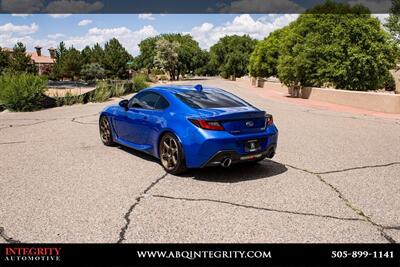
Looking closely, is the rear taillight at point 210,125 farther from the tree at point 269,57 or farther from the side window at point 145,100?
the tree at point 269,57

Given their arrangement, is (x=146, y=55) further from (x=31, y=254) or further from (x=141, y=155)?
(x=31, y=254)

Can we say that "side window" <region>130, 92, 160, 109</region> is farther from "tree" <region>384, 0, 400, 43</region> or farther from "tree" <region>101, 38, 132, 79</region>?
"tree" <region>101, 38, 132, 79</region>

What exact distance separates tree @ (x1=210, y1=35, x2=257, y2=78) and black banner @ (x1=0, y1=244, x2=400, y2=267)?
90895 millimetres

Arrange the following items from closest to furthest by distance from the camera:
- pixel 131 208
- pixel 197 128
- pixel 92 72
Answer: pixel 131 208, pixel 197 128, pixel 92 72

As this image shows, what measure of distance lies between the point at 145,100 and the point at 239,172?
7.12 ft

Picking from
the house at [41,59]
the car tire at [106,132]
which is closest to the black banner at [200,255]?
the car tire at [106,132]

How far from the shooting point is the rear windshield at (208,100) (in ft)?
19.7

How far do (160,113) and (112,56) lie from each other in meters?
75.0

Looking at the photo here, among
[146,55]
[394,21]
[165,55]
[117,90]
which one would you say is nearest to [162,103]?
[117,90]

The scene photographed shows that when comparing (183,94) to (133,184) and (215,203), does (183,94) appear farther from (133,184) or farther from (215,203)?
(215,203)

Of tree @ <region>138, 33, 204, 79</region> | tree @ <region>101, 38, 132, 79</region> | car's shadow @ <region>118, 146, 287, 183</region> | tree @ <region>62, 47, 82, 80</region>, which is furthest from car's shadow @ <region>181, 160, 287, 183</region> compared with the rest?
tree @ <region>138, 33, 204, 79</region>

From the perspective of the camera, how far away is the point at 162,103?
637 cm

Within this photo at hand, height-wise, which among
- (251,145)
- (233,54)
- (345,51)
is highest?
(233,54)

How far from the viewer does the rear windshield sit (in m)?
6.02
